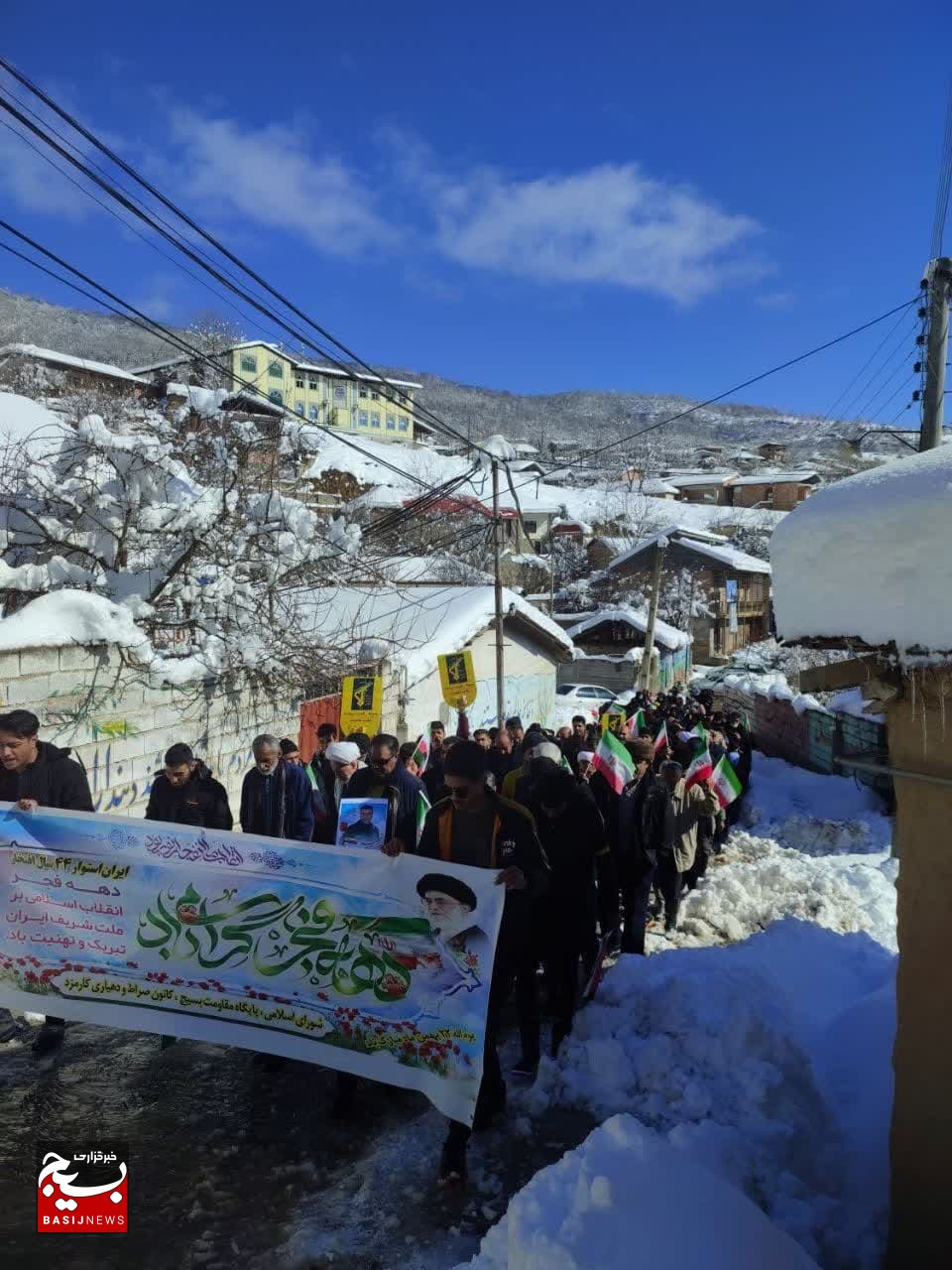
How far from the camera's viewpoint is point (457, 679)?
1237 cm

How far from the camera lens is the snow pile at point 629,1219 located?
264cm

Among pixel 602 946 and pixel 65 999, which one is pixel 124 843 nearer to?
pixel 65 999

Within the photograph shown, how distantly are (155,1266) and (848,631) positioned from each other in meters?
3.80

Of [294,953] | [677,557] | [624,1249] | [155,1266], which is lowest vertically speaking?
[155,1266]

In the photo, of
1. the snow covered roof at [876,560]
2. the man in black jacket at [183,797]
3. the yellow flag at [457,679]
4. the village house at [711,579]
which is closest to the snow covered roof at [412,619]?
the yellow flag at [457,679]

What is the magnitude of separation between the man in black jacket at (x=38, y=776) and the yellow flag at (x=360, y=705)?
5.51 meters

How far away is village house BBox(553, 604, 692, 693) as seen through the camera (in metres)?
33.7

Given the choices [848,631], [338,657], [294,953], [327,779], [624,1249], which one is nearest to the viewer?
[624,1249]

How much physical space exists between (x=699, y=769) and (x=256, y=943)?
540 cm

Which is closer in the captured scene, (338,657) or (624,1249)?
(624,1249)

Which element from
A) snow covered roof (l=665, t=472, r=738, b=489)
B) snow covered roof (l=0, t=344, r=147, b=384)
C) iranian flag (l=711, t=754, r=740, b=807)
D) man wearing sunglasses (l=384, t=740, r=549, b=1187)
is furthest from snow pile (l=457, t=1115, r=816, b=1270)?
snow covered roof (l=665, t=472, r=738, b=489)

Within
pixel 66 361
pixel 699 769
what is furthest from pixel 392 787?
pixel 66 361

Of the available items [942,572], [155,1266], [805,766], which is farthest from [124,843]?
[805,766]

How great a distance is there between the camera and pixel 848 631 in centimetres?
304
